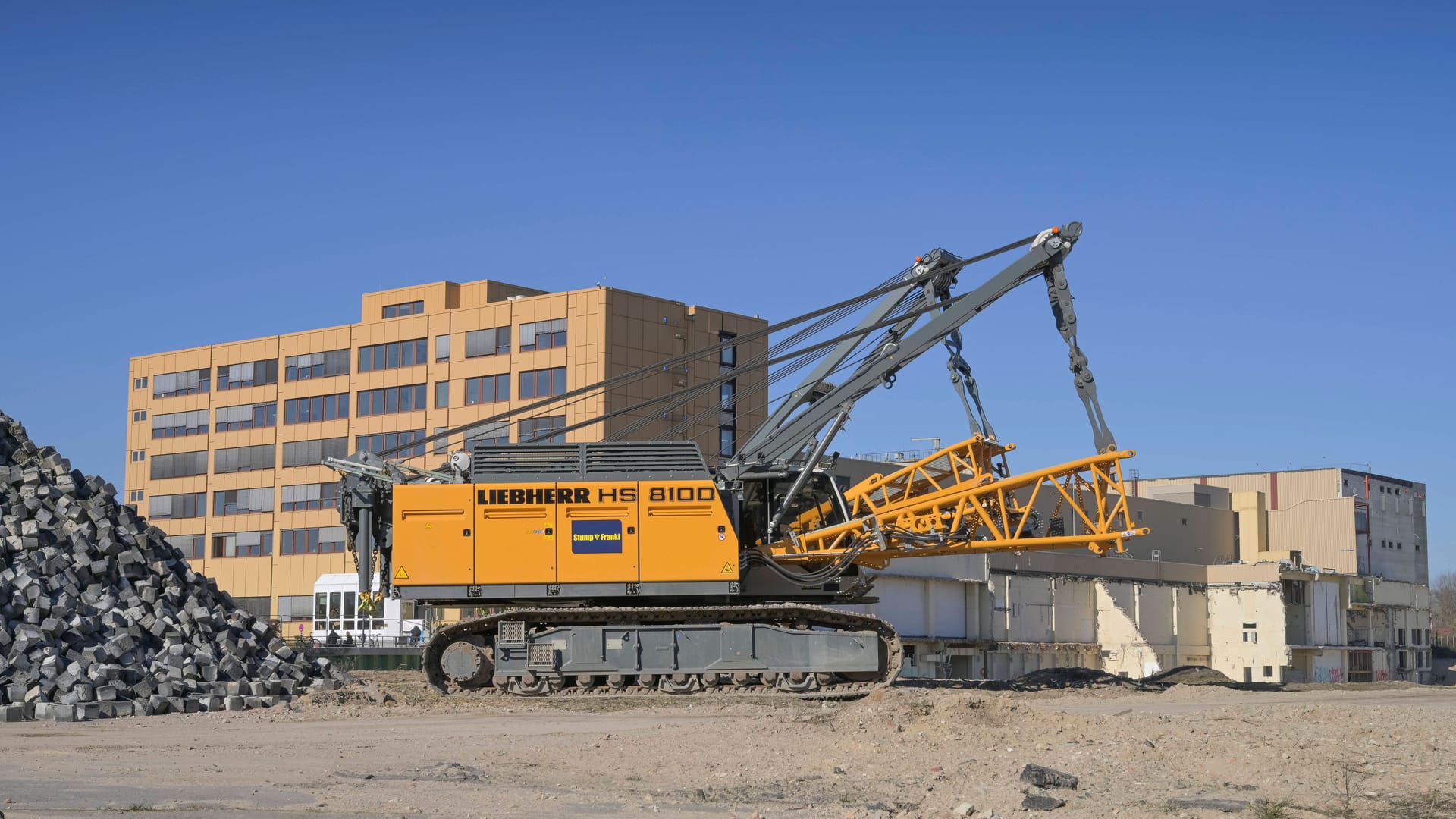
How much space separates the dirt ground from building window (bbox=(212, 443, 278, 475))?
57.6 meters

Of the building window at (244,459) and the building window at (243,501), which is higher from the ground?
the building window at (244,459)

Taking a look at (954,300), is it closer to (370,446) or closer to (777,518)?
(777,518)

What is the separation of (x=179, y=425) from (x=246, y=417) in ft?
17.2

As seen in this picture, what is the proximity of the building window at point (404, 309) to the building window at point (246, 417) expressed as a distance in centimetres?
850

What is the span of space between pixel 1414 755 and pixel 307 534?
6551cm

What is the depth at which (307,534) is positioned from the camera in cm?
7444

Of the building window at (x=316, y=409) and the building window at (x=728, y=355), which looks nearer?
the building window at (x=728, y=355)

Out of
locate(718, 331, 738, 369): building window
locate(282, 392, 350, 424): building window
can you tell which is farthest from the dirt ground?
locate(282, 392, 350, 424): building window

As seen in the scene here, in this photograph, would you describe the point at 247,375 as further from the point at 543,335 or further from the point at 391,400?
the point at 543,335

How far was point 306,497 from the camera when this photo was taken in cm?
7462

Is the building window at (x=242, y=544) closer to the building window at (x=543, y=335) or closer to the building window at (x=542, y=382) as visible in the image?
the building window at (x=542, y=382)

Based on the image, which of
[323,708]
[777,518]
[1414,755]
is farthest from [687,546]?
[1414,755]

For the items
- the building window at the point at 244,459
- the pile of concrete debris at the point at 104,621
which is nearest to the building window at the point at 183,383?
the building window at the point at 244,459

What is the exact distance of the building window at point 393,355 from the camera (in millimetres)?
71688
